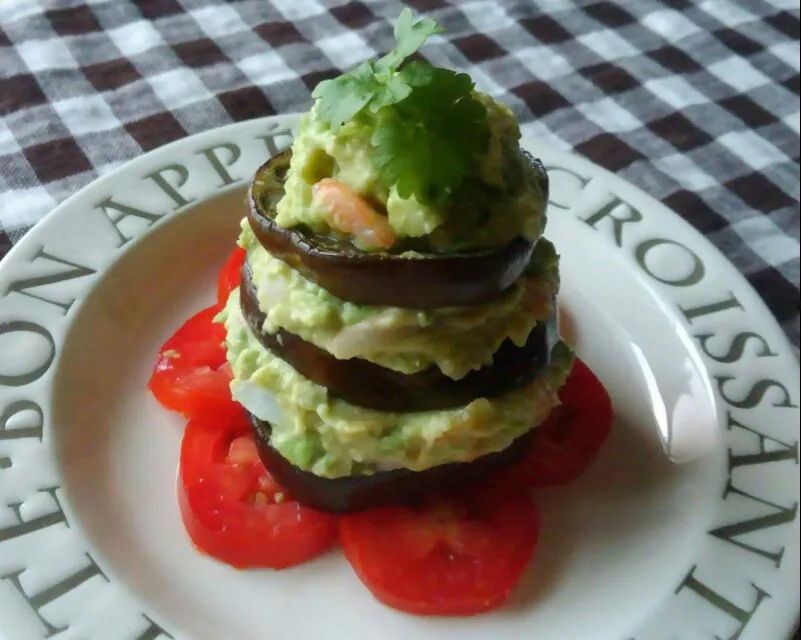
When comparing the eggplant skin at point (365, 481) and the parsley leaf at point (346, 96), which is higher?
the parsley leaf at point (346, 96)

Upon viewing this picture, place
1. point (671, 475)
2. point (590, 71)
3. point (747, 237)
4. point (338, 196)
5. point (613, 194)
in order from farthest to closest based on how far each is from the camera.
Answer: point (590, 71), point (747, 237), point (613, 194), point (671, 475), point (338, 196)

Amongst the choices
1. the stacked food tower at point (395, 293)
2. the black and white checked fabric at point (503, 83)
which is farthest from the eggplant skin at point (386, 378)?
the black and white checked fabric at point (503, 83)

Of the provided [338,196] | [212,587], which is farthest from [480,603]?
[338,196]

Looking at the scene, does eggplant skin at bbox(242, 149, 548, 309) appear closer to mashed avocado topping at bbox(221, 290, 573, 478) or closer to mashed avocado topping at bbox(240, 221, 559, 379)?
mashed avocado topping at bbox(240, 221, 559, 379)

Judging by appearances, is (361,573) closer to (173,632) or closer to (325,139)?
(173,632)

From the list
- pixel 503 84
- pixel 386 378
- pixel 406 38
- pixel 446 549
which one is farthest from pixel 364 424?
pixel 503 84

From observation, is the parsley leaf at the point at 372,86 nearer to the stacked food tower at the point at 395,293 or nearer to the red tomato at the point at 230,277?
the stacked food tower at the point at 395,293

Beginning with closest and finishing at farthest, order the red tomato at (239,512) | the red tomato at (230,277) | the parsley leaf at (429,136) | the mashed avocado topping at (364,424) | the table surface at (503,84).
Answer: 1. the parsley leaf at (429,136)
2. the mashed avocado topping at (364,424)
3. the red tomato at (239,512)
4. the red tomato at (230,277)
5. the table surface at (503,84)
